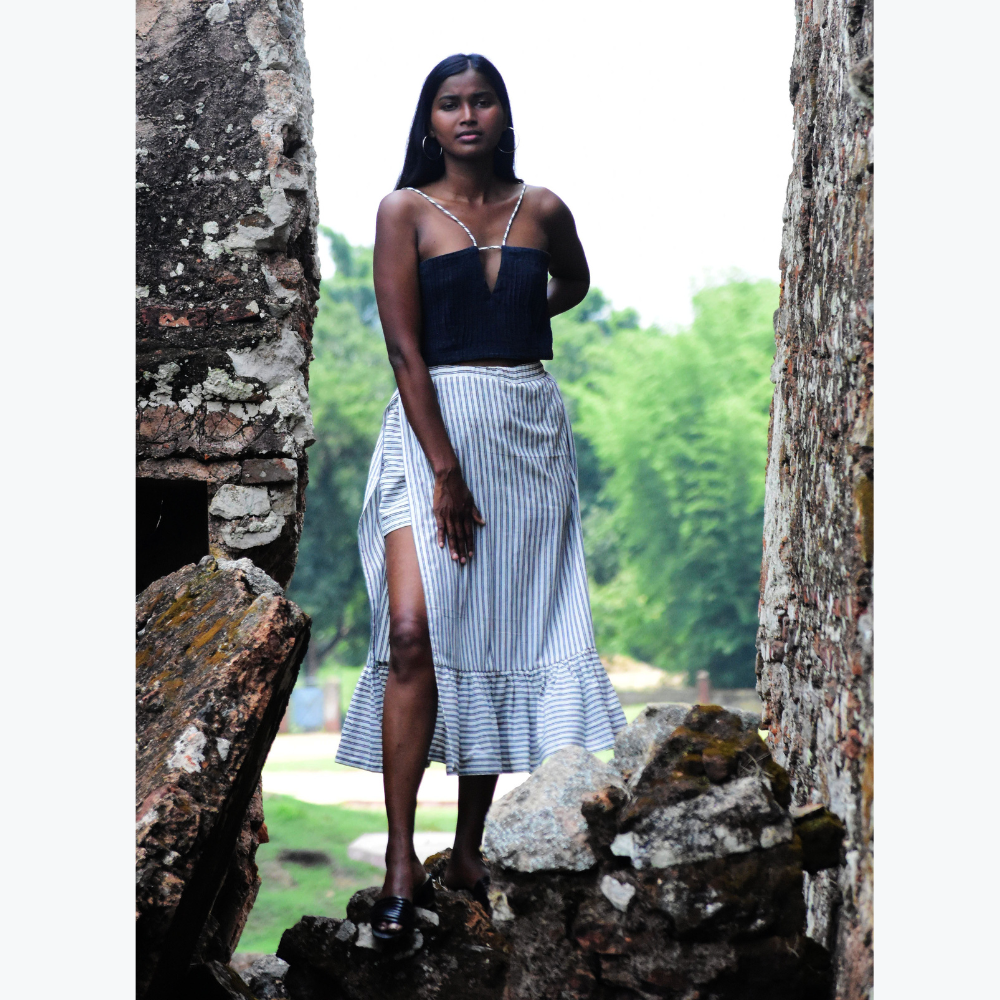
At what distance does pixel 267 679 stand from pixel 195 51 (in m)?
2.09

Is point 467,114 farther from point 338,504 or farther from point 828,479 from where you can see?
point 338,504

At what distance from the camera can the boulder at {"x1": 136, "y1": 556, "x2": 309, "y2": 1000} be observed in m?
2.14

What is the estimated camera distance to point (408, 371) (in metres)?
2.67

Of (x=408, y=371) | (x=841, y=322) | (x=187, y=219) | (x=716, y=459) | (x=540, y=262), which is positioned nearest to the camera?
(x=841, y=322)

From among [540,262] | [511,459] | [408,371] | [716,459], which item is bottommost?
[716,459]

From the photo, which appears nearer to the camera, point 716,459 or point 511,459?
point 511,459

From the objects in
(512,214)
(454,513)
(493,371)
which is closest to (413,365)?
(493,371)

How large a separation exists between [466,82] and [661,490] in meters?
18.2

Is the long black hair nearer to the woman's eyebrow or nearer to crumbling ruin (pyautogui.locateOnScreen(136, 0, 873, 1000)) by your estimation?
the woman's eyebrow

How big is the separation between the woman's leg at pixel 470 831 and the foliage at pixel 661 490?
16.5 metres

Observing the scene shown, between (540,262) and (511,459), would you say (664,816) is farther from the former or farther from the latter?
(540,262)

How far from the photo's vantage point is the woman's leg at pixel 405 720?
8.21ft

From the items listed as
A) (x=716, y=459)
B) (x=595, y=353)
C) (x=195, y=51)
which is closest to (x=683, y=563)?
(x=716, y=459)

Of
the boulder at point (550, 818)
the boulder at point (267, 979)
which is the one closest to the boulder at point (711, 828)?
the boulder at point (550, 818)
